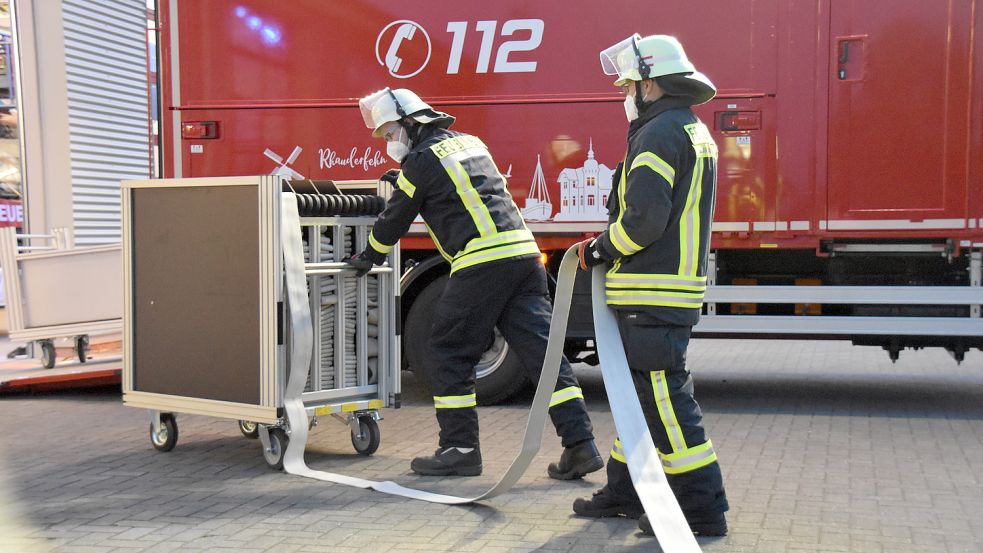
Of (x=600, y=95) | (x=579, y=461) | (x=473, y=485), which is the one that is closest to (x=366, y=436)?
(x=473, y=485)

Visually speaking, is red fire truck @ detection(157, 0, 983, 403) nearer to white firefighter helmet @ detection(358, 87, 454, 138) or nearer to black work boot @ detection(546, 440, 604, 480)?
white firefighter helmet @ detection(358, 87, 454, 138)

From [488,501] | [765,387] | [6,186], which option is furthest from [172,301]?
[6,186]

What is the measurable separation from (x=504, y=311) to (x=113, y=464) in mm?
2140

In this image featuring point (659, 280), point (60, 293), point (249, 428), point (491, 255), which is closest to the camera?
point (659, 280)

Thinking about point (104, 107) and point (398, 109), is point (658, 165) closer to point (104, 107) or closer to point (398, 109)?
point (398, 109)

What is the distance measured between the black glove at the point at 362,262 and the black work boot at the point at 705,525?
2060 millimetres

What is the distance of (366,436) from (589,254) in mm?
2119

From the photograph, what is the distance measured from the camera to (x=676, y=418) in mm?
4508

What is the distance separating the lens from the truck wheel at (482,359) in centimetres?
796

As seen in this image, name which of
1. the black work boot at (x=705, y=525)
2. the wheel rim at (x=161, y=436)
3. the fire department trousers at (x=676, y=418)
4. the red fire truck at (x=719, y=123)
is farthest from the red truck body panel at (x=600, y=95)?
the black work boot at (x=705, y=525)

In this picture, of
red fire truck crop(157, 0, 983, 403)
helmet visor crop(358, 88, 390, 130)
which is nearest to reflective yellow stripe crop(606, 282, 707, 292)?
helmet visor crop(358, 88, 390, 130)

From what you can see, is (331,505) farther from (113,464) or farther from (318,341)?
(113,464)

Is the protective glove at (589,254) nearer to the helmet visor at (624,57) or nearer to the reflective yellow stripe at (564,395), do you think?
the helmet visor at (624,57)

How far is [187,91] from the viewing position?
8.45m
